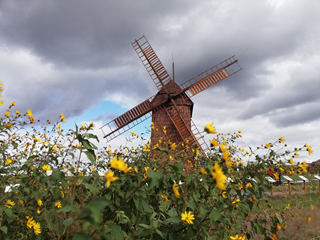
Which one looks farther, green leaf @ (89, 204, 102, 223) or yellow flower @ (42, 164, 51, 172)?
yellow flower @ (42, 164, 51, 172)

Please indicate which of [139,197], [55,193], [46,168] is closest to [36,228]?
[55,193]

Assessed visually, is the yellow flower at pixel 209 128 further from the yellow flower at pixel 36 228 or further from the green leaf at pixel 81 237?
the yellow flower at pixel 36 228

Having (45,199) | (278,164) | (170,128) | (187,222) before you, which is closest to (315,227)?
(187,222)

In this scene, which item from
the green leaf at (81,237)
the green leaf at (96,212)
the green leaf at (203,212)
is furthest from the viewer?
the green leaf at (203,212)

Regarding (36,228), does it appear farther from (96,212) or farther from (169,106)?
(169,106)

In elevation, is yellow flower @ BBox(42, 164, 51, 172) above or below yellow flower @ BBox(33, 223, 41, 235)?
above

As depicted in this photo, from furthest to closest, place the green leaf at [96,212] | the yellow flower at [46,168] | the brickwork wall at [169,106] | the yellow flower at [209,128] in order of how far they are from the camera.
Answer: the brickwork wall at [169,106] < the yellow flower at [46,168] < the yellow flower at [209,128] < the green leaf at [96,212]

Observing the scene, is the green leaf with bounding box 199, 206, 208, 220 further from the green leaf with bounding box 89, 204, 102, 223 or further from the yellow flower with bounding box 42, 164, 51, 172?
the yellow flower with bounding box 42, 164, 51, 172

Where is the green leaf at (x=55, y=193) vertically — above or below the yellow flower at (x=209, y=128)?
above

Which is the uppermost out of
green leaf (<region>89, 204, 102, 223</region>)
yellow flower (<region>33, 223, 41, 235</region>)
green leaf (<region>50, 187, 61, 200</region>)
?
green leaf (<region>50, 187, 61, 200</region>)

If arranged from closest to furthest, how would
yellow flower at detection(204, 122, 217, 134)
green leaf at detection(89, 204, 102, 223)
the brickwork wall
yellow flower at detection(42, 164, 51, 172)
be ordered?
green leaf at detection(89, 204, 102, 223) < yellow flower at detection(204, 122, 217, 134) < yellow flower at detection(42, 164, 51, 172) < the brickwork wall

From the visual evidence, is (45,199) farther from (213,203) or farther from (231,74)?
(231,74)

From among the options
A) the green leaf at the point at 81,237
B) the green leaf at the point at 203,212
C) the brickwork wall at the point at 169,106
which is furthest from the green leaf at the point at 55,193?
the brickwork wall at the point at 169,106

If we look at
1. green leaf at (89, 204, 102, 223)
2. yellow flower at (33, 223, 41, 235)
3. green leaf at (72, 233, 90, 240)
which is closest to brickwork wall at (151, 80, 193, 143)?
yellow flower at (33, 223, 41, 235)
